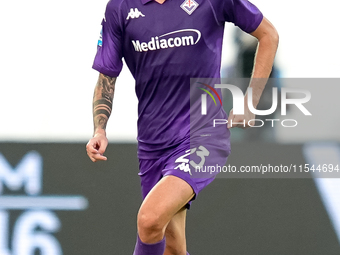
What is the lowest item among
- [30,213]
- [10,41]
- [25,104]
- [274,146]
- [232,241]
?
[232,241]

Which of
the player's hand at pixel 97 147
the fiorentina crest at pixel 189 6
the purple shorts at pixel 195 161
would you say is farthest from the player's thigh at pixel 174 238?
the fiorentina crest at pixel 189 6

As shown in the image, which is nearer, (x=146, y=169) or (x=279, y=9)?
(x=146, y=169)

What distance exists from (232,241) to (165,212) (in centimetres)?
204

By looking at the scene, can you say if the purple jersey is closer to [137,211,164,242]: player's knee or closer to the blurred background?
[137,211,164,242]: player's knee

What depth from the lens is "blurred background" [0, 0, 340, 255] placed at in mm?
4531

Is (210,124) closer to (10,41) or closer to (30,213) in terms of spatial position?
(30,213)

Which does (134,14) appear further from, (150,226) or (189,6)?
(150,226)

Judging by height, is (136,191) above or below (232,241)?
above

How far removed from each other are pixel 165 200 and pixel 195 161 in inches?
13.0

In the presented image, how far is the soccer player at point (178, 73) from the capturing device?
299 centimetres

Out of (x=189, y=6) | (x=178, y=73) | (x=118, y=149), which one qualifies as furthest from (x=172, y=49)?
(x=118, y=149)

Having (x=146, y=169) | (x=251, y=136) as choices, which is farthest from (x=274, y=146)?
(x=146, y=169)

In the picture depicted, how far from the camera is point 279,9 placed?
4.69 metres

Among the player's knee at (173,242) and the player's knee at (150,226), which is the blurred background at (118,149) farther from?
the player's knee at (150,226)
